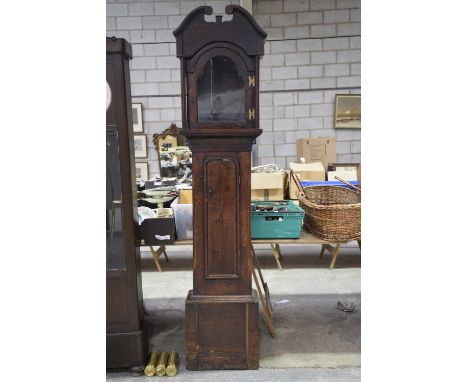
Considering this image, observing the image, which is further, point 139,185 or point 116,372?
point 139,185

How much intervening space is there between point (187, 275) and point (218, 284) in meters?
1.61

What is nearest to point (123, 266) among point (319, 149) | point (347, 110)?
point (319, 149)

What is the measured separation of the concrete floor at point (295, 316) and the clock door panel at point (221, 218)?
1.93 feet

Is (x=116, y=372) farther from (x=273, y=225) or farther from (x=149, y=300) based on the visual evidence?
(x=273, y=225)

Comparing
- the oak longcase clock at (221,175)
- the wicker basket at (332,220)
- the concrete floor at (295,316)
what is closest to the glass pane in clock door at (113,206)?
the oak longcase clock at (221,175)

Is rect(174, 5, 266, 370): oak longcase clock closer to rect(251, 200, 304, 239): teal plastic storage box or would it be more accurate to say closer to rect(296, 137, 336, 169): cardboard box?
rect(251, 200, 304, 239): teal plastic storage box

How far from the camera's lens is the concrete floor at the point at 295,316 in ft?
7.08

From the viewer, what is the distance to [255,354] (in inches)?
85.0

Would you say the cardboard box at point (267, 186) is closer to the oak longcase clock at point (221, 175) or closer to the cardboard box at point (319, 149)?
the oak longcase clock at point (221, 175)

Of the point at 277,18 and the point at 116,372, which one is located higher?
the point at 277,18

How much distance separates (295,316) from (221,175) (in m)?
1.33

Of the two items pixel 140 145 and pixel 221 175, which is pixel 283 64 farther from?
pixel 221 175

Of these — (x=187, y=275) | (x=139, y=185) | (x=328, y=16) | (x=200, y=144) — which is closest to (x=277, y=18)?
(x=328, y=16)

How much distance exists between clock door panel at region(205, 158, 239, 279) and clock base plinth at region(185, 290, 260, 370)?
152 mm
